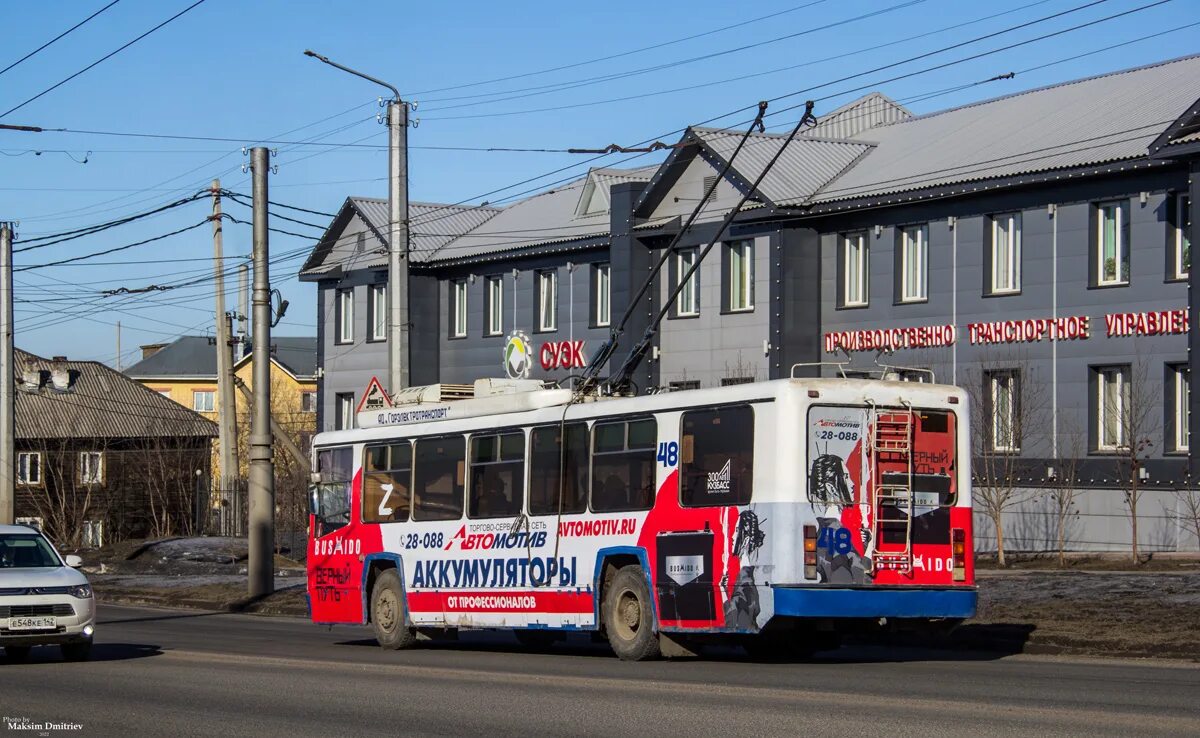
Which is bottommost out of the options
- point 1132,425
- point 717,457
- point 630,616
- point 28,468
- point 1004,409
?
point 630,616

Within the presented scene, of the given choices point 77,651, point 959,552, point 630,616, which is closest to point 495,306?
point 77,651

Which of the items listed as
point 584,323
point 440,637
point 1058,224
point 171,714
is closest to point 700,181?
point 584,323

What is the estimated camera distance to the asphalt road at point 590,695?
1130 cm

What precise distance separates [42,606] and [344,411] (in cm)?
3835

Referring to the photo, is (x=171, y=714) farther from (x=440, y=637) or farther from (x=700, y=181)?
(x=700, y=181)

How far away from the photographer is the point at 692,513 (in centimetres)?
1677

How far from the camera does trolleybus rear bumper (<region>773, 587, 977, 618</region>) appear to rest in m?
15.6

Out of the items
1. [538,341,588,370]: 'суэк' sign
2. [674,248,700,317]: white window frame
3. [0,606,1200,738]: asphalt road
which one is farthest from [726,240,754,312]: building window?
[0,606,1200,738]: asphalt road

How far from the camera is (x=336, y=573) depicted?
22.5 m

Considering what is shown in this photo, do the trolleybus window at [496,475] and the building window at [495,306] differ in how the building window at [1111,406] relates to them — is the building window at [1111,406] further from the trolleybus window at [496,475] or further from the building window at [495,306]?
the building window at [495,306]

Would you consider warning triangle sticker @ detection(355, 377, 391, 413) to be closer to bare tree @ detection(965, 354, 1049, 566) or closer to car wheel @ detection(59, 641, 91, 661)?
car wheel @ detection(59, 641, 91, 661)

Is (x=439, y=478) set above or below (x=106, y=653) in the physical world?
above

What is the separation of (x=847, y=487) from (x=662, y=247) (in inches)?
1118

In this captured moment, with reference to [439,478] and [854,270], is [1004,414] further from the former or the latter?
[439,478]
